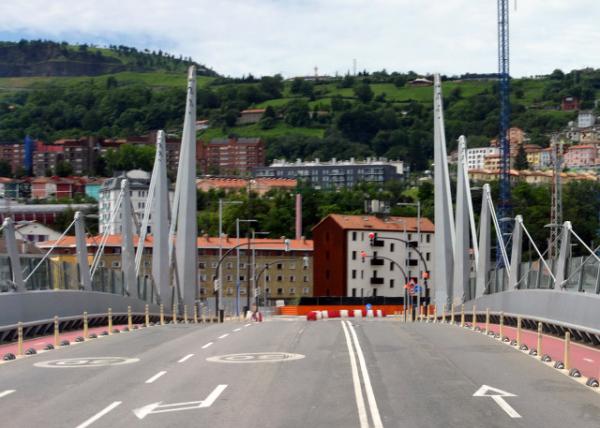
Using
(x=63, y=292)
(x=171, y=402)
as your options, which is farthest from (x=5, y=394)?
(x=63, y=292)

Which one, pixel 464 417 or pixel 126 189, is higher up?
pixel 126 189

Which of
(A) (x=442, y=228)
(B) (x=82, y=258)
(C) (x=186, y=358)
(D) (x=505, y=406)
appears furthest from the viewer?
(A) (x=442, y=228)

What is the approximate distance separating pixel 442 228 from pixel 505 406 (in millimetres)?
49910

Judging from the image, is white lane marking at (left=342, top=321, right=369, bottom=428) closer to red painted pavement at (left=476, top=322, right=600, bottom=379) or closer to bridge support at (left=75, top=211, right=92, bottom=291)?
red painted pavement at (left=476, top=322, right=600, bottom=379)

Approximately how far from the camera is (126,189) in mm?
49031

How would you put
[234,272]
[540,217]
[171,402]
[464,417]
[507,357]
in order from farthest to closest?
1. [540,217]
2. [234,272]
3. [507,357]
4. [171,402]
5. [464,417]

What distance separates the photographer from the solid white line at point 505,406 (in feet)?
53.3

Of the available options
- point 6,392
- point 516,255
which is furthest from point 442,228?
point 6,392

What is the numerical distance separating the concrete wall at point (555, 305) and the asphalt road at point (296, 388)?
1.96 meters

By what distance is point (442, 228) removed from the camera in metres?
66.6

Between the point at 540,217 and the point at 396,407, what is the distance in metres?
155

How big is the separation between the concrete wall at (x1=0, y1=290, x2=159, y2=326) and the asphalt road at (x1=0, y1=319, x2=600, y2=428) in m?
2.26

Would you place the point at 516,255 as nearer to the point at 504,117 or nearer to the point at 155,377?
the point at 155,377

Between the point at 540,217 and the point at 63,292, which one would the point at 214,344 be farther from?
the point at 540,217
